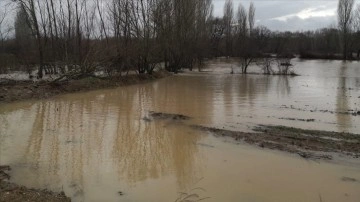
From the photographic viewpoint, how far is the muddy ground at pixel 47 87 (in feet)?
59.3

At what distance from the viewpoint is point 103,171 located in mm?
7875

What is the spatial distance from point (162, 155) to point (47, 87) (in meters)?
13.0

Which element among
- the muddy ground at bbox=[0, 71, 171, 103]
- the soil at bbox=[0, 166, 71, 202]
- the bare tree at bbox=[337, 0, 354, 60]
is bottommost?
the soil at bbox=[0, 166, 71, 202]

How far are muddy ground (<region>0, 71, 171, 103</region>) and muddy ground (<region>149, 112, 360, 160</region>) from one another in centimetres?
973

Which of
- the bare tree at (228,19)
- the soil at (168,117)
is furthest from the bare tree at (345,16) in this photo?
the soil at (168,117)

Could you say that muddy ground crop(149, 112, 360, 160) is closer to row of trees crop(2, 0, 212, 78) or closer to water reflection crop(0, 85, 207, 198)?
water reflection crop(0, 85, 207, 198)

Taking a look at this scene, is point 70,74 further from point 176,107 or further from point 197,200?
point 197,200

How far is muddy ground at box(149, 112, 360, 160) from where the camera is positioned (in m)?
9.33

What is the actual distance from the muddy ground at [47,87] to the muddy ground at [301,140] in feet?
31.9

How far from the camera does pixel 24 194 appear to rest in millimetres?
6168

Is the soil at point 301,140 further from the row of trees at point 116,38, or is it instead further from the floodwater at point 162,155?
the row of trees at point 116,38

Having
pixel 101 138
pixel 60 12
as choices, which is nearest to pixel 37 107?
pixel 101 138

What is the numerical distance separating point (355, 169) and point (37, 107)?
12605 millimetres

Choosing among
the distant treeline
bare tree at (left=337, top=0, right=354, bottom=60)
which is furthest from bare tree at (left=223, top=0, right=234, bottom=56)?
the distant treeline
